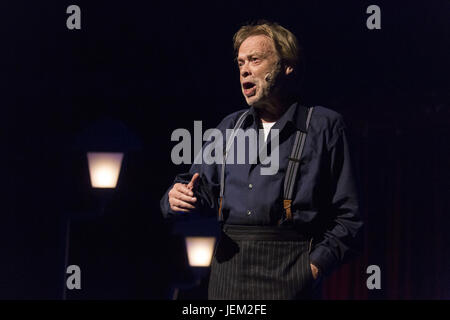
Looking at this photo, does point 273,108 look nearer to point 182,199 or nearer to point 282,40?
point 282,40

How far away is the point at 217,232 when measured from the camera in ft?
16.7

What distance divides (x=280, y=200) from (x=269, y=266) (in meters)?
0.23

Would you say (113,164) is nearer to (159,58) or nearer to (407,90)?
(159,58)

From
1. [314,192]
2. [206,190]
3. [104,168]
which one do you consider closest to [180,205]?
[206,190]

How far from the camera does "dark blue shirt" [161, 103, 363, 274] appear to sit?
2.18m

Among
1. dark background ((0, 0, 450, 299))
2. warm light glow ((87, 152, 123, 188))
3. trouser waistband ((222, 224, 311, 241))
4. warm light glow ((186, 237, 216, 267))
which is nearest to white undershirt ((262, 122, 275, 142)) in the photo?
trouser waistband ((222, 224, 311, 241))

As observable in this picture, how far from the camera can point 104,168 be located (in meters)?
4.13

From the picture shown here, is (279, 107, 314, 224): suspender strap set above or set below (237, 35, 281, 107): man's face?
below

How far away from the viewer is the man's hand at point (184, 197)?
2.17 metres

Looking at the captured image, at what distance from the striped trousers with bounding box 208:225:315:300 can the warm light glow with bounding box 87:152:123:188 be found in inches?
81.1

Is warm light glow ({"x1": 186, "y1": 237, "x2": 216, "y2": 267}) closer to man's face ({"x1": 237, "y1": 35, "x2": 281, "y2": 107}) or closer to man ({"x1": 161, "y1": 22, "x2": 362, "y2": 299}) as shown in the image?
man ({"x1": 161, "y1": 22, "x2": 362, "y2": 299})

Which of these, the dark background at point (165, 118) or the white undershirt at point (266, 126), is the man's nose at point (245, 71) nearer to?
the white undershirt at point (266, 126)
